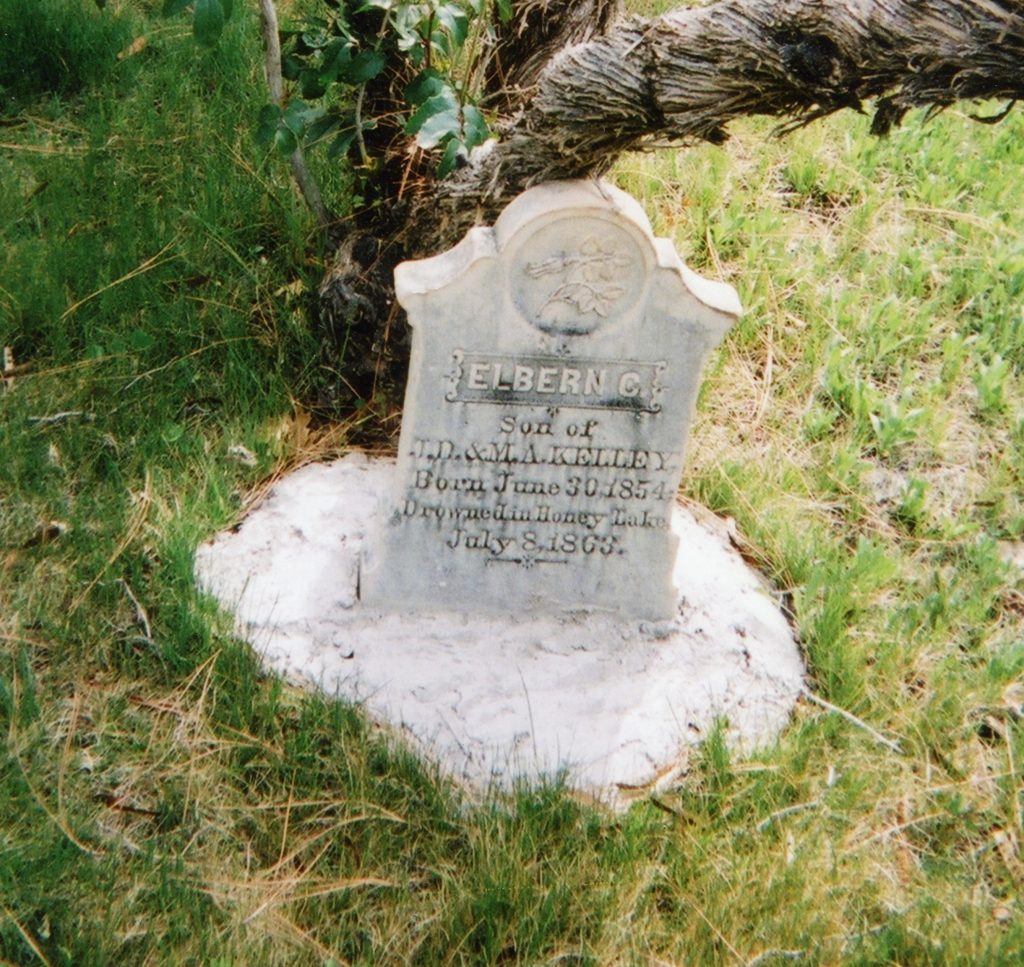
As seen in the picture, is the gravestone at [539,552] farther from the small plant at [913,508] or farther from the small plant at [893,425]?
the small plant at [893,425]

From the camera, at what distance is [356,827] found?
8.50 ft

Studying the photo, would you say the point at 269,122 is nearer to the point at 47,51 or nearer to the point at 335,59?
the point at 335,59

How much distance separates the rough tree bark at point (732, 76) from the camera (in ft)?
7.76

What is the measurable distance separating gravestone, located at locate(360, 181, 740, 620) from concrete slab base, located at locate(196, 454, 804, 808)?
97 mm

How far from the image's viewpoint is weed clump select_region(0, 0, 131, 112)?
15.2ft

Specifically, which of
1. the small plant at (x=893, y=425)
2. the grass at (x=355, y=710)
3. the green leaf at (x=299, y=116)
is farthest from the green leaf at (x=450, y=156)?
the small plant at (x=893, y=425)

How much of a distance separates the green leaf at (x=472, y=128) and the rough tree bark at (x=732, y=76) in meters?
0.06

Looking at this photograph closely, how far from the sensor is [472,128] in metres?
2.98

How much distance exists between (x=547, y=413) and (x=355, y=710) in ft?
2.68

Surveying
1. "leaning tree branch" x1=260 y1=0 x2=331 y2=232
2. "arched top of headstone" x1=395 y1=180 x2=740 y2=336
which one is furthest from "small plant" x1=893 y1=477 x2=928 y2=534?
"leaning tree branch" x1=260 y1=0 x2=331 y2=232

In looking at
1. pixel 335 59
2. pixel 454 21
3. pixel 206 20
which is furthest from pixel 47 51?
pixel 454 21

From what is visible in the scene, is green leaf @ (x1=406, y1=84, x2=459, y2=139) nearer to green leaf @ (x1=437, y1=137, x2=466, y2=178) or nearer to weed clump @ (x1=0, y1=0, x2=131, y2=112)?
green leaf @ (x1=437, y1=137, x2=466, y2=178)

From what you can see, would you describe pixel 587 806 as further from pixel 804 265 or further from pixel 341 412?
pixel 804 265

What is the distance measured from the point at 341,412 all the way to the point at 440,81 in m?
1.04
